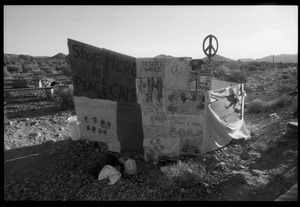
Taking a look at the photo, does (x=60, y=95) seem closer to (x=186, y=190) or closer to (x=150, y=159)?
(x=150, y=159)

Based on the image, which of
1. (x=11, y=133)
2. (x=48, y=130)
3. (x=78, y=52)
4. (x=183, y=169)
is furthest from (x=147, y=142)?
(x=11, y=133)

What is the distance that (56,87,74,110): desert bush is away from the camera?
9.72 meters

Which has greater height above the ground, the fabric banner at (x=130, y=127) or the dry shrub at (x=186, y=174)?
the fabric banner at (x=130, y=127)

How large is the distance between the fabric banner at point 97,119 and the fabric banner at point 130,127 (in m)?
0.15

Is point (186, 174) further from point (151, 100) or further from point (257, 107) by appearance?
point (257, 107)

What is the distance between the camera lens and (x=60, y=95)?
10.5 meters

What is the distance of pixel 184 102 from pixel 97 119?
2408mm

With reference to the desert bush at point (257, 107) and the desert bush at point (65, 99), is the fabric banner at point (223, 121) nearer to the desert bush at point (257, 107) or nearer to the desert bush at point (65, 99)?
the desert bush at point (257, 107)

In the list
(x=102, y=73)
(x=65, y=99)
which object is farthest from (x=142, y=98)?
(x=65, y=99)

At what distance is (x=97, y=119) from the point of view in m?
6.17

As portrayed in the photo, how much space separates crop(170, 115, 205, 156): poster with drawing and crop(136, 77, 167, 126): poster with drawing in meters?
0.34

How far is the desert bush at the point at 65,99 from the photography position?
9723 millimetres

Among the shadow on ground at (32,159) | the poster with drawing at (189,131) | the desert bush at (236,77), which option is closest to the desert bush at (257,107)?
the poster with drawing at (189,131)

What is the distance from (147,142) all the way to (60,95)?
21.3ft
